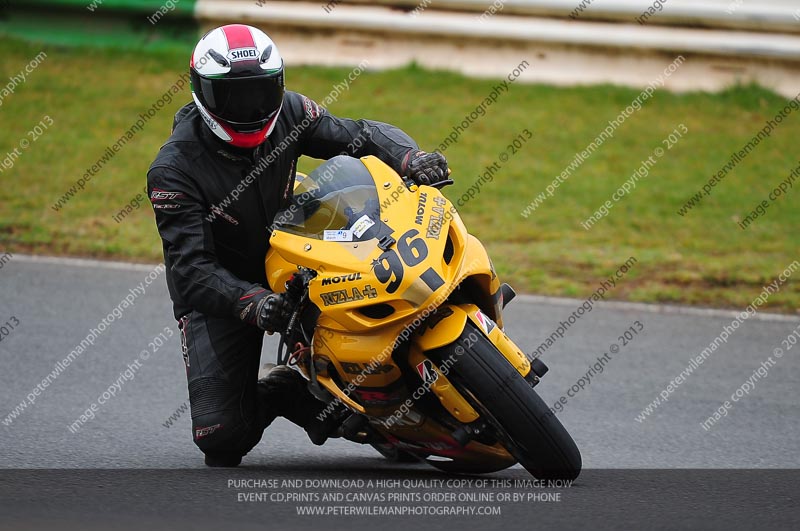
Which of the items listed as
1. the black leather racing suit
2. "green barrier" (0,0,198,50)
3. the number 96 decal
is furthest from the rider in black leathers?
"green barrier" (0,0,198,50)

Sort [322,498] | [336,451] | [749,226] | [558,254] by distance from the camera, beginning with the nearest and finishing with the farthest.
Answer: [322,498] → [336,451] → [558,254] → [749,226]

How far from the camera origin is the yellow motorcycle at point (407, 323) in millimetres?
4070

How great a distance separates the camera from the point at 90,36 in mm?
13188

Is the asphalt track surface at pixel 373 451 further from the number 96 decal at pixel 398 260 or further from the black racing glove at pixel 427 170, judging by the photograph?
the black racing glove at pixel 427 170

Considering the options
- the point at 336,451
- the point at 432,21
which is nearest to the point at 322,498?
the point at 336,451

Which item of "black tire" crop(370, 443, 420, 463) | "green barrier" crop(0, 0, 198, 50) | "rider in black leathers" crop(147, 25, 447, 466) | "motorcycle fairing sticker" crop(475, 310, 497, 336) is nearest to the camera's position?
"motorcycle fairing sticker" crop(475, 310, 497, 336)

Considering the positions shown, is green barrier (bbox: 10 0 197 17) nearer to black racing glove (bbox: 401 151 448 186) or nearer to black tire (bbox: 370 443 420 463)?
black tire (bbox: 370 443 420 463)

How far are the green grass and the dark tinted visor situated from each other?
4.07 meters

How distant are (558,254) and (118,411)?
437 centimetres

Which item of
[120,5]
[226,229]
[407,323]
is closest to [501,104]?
[120,5]

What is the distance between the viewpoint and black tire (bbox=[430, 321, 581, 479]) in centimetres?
405

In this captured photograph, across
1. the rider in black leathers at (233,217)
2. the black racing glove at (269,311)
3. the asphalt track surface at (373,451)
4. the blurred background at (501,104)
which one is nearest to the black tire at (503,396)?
the asphalt track surface at (373,451)

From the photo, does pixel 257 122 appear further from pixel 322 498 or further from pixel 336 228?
pixel 322 498

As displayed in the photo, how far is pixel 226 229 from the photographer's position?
4941 millimetres
